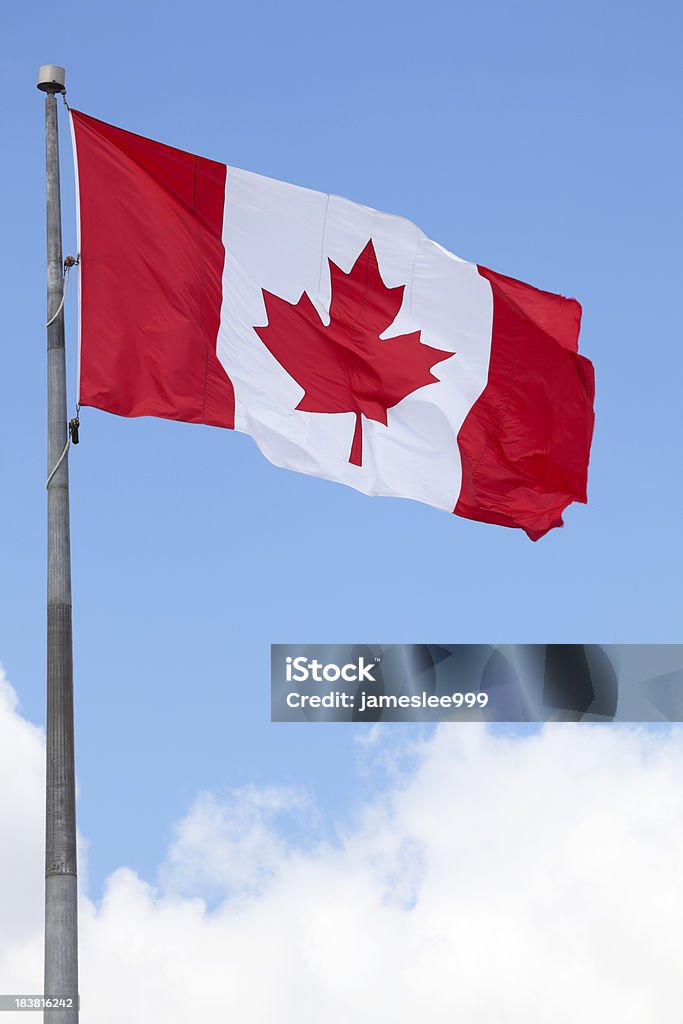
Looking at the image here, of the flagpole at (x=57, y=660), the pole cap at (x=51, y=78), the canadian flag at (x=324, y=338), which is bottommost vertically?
the flagpole at (x=57, y=660)

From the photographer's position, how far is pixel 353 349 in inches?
787

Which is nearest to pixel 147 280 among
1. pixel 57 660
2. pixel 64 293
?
pixel 64 293

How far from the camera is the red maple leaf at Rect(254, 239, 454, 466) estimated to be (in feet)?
62.8

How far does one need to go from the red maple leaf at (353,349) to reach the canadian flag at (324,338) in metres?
0.02

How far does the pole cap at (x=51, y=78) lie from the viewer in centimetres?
1680

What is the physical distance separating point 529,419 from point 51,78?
309 inches

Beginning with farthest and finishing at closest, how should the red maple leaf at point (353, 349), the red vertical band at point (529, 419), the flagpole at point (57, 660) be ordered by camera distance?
the red vertical band at point (529, 419), the red maple leaf at point (353, 349), the flagpole at point (57, 660)

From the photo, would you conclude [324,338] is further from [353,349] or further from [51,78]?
[51,78]

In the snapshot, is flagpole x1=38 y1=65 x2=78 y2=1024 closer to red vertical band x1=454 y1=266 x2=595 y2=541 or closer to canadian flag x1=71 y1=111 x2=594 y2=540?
canadian flag x1=71 y1=111 x2=594 y2=540

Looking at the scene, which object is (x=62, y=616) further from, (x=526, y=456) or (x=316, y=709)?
(x=316, y=709)

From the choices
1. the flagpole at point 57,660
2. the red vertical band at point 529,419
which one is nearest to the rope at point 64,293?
the flagpole at point 57,660

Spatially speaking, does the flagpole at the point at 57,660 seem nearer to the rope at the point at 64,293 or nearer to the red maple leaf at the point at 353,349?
the rope at the point at 64,293

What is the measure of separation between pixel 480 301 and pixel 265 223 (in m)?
3.58

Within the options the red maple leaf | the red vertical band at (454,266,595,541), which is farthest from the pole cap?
the red vertical band at (454,266,595,541)
